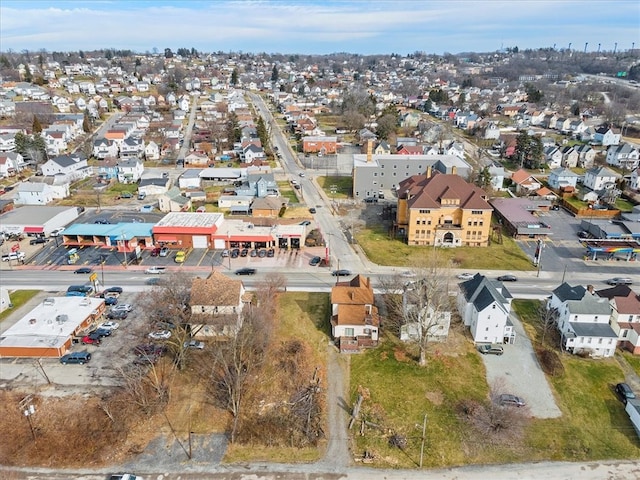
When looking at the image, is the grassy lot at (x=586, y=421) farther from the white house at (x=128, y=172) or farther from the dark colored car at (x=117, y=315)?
the white house at (x=128, y=172)

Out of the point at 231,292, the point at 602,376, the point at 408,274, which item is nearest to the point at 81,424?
the point at 231,292

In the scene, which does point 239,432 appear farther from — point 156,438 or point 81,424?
point 81,424

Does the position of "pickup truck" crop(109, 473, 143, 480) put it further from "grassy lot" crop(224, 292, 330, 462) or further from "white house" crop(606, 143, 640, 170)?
"white house" crop(606, 143, 640, 170)

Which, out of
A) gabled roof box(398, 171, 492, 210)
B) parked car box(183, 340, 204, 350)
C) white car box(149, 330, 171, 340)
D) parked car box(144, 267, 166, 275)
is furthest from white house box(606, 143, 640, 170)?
white car box(149, 330, 171, 340)

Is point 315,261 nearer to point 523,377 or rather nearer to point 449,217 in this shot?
point 449,217

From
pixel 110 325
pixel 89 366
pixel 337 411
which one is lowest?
pixel 337 411

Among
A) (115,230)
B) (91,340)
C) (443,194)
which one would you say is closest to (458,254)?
(443,194)

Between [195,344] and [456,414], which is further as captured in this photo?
[195,344]
